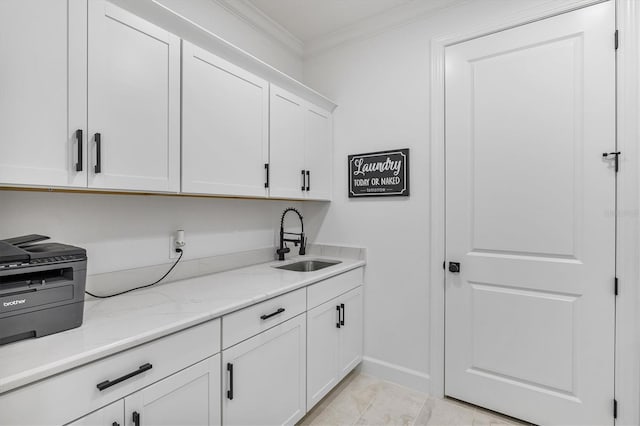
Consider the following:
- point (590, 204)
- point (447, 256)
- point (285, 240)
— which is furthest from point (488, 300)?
point (285, 240)

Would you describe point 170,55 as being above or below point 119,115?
above

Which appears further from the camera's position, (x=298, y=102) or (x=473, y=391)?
(x=298, y=102)

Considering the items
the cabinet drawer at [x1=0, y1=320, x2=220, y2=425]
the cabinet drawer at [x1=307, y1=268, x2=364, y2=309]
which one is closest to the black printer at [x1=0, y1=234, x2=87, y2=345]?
the cabinet drawer at [x1=0, y1=320, x2=220, y2=425]

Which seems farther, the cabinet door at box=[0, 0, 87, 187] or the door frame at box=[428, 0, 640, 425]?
the door frame at box=[428, 0, 640, 425]

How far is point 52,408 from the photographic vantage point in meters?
0.87

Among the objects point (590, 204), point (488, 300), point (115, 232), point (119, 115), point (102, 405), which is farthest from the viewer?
point (488, 300)

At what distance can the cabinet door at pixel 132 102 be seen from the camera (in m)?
1.24

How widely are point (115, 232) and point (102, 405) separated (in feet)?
2.87

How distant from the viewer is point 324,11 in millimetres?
2361

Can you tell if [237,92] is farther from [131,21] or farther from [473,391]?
[473,391]

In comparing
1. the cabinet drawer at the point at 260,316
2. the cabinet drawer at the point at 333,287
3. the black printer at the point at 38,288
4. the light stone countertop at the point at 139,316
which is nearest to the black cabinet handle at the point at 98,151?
the black printer at the point at 38,288

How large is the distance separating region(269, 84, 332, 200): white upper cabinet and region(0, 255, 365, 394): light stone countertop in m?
0.63

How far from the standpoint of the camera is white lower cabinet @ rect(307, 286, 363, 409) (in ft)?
6.28

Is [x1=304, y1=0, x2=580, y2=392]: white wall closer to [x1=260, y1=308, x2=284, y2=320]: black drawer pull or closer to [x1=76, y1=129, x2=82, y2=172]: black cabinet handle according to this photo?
[x1=260, y1=308, x2=284, y2=320]: black drawer pull
